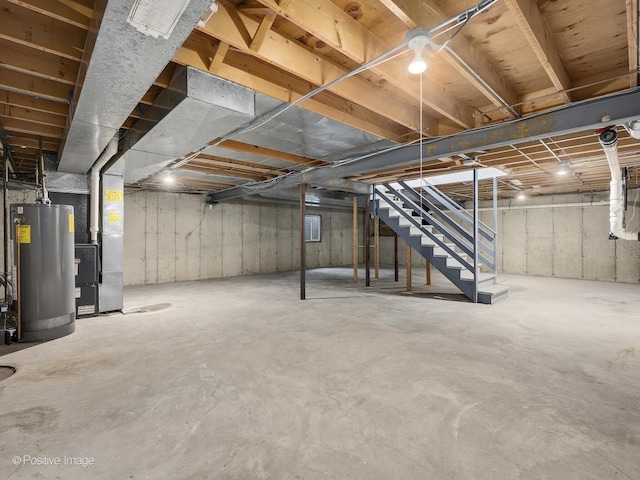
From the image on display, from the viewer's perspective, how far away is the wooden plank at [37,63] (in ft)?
6.63

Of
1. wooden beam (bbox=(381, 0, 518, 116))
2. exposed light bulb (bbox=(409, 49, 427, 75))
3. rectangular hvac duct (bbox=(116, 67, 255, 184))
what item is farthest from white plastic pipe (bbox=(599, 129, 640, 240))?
rectangular hvac duct (bbox=(116, 67, 255, 184))

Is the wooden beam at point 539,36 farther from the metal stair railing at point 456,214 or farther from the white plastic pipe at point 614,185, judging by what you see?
the metal stair railing at point 456,214

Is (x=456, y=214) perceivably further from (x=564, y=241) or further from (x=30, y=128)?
(x=30, y=128)

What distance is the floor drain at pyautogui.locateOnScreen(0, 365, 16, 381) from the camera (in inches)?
94.3

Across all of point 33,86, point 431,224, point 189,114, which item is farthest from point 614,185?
point 33,86

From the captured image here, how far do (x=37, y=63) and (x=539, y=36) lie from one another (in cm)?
326

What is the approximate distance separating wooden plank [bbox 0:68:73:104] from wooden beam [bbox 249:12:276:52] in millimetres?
1755

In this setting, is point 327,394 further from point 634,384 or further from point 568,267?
point 568,267

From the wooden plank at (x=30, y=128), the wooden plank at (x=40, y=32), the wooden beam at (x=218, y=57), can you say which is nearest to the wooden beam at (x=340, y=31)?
the wooden beam at (x=218, y=57)

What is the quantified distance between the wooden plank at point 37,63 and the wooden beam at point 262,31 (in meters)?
1.37

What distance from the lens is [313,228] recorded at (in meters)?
10.3

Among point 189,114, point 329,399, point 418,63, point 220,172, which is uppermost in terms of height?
point 220,172

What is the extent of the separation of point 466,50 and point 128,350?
3747 mm

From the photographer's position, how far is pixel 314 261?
10.2m
